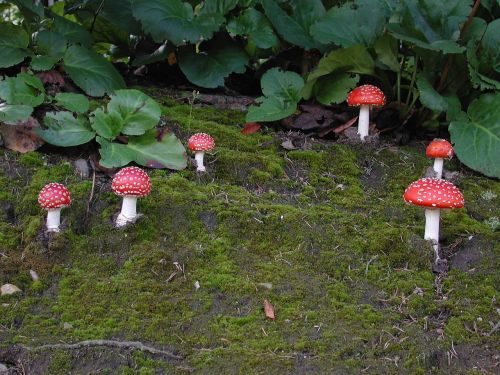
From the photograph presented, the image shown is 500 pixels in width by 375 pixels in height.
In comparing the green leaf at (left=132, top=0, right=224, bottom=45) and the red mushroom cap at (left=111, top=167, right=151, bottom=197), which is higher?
the green leaf at (left=132, top=0, right=224, bottom=45)

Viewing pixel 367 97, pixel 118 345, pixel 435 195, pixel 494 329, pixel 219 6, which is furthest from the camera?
pixel 219 6

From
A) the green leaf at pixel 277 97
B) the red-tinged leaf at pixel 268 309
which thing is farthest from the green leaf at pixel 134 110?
the red-tinged leaf at pixel 268 309

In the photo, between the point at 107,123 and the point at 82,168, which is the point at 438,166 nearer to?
the point at 107,123

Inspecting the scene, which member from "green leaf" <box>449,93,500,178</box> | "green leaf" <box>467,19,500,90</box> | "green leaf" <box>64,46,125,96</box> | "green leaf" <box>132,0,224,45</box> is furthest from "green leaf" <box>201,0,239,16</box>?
"green leaf" <box>449,93,500,178</box>

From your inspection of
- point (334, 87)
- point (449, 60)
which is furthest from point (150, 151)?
point (449, 60)

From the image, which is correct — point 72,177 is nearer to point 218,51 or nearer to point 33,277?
point 33,277

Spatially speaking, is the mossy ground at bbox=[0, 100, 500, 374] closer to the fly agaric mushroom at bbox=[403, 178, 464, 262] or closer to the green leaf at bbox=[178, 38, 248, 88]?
the fly agaric mushroom at bbox=[403, 178, 464, 262]

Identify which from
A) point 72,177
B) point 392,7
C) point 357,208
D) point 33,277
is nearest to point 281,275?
point 357,208
